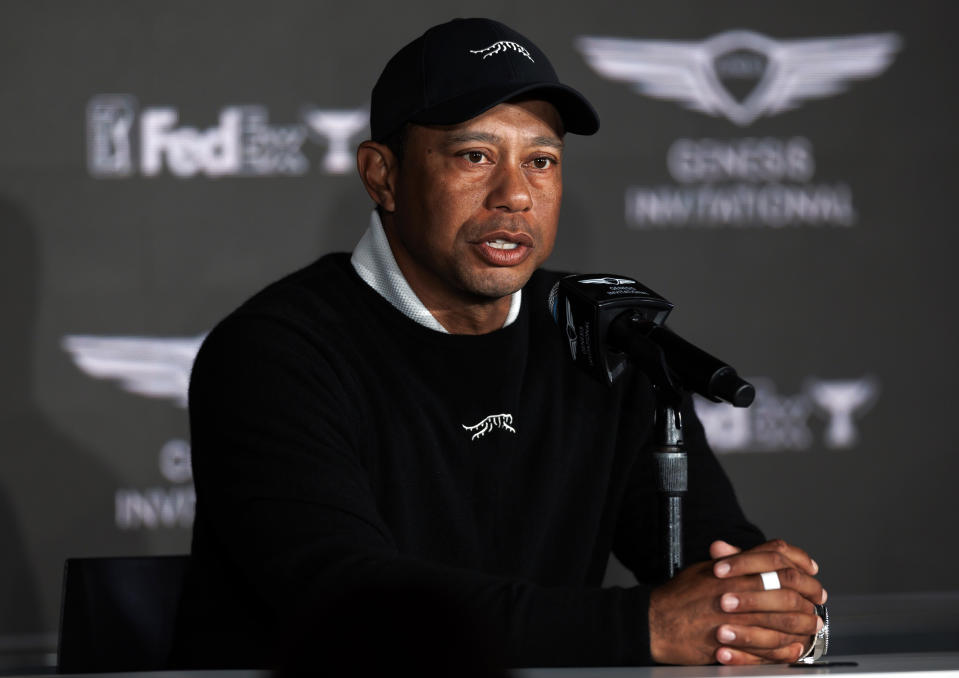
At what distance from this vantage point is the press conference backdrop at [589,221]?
3.07 meters

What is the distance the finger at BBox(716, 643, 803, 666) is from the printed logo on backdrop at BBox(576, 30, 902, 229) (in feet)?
6.67

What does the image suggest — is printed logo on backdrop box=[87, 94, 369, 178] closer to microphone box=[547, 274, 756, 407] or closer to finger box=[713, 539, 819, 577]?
microphone box=[547, 274, 756, 407]

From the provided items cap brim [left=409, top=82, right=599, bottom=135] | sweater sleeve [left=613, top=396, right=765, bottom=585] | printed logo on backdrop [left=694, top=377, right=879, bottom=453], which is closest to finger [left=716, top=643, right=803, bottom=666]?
sweater sleeve [left=613, top=396, right=765, bottom=585]

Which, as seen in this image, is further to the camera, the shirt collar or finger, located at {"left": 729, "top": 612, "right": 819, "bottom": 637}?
the shirt collar

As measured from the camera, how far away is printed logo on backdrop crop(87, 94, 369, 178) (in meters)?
3.08

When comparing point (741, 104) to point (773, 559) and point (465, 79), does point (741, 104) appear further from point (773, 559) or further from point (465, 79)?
point (773, 559)

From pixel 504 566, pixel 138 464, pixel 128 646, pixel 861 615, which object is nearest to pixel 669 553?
pixel 504 566

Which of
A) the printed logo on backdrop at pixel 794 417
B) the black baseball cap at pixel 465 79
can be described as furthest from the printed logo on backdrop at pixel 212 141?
the black baseball cap at pixel 465 79

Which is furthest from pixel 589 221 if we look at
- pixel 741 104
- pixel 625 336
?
pixel 625 336

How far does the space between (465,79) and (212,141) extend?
1561mm

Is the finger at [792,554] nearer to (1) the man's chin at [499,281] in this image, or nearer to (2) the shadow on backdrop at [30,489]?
(1) the man's chin at [499,281]

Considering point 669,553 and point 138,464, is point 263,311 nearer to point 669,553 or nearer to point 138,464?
point 669,553

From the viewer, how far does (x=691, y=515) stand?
1.85 meters

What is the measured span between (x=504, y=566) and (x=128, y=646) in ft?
1.92
